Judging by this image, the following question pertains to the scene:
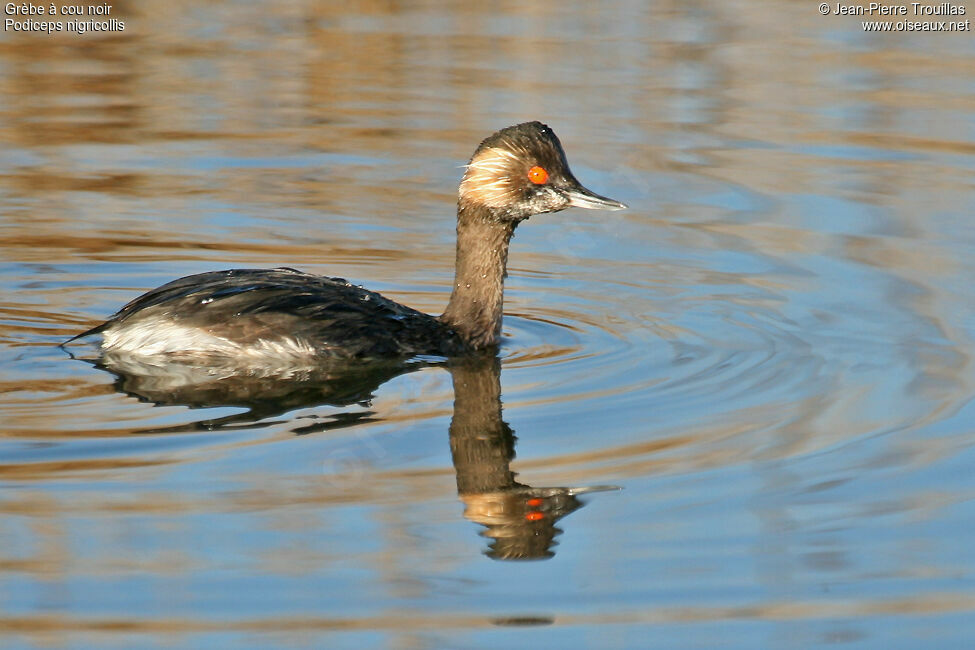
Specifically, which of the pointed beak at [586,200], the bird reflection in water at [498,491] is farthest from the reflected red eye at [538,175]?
the bird reflection in water at [498,491]

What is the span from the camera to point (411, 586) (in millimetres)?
4715

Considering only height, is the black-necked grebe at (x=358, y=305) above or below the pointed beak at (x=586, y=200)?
below

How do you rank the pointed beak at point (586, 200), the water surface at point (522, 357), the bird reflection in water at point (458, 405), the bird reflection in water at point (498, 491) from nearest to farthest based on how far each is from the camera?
1. the water surface at point (522, 357)
2. the bird reflection in water at point (498, 491)
3. the bird reflection in water at point (458, 405)
4. the pointed beak at point (586, 200)

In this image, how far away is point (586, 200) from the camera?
7625 mm

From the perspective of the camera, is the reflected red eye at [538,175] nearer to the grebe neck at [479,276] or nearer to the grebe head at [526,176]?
the grebe head at [526,176]

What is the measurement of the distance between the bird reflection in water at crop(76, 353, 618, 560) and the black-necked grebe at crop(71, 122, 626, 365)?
0.10m

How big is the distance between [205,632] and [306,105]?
29.3 ft

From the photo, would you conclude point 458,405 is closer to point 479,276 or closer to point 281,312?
point 281,312

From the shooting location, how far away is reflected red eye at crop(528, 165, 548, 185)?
7613mm

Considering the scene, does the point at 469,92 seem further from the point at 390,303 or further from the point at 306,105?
the point at 390,303

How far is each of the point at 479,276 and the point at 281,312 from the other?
3.74ft

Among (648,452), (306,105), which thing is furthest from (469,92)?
(648,452)

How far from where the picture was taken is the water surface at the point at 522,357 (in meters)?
4.69

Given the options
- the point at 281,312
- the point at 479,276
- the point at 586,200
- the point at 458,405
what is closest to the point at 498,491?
A: the point at 458,405
